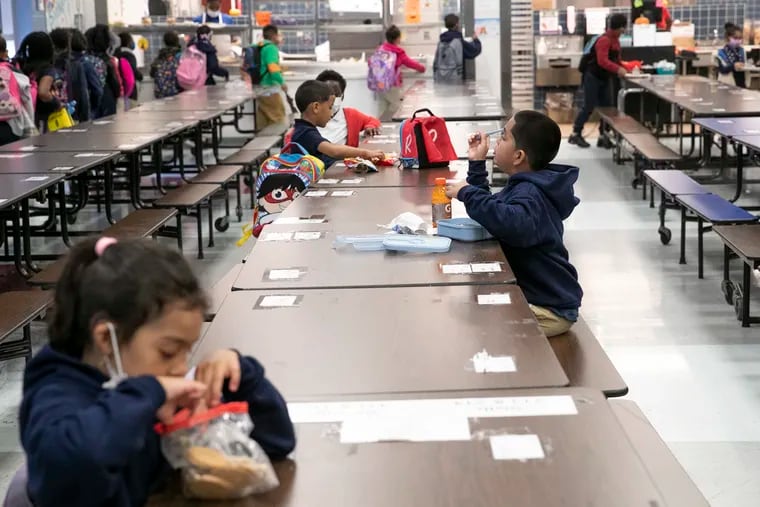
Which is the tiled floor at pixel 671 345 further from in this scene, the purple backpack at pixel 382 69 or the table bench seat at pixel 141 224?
→ the purple backpack at pixel 382 69

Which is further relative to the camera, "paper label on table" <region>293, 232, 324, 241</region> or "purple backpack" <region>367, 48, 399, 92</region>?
"purple backpack" <region>367, 48, 399, 92</region>

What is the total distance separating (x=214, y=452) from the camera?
1486 millimetres

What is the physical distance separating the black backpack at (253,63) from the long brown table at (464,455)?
32.6 ft

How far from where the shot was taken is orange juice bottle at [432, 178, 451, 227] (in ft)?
11.4

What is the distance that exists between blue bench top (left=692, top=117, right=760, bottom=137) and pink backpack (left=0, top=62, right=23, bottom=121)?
4644 mm

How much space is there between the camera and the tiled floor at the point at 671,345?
3.57 m

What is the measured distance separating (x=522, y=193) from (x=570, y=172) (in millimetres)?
220

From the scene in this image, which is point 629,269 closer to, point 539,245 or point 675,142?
point 539,245

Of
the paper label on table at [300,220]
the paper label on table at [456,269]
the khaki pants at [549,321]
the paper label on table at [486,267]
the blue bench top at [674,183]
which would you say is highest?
the paper label on table at [300,220]

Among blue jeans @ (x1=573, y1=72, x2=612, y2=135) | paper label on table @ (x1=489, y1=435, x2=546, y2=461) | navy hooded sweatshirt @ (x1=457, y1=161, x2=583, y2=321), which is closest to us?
paper label on table @ (x1=489, y1=435, x2=546, y2=461)

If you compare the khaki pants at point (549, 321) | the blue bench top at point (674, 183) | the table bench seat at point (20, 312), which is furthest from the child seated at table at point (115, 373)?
the blue bench top at point (674, 183)

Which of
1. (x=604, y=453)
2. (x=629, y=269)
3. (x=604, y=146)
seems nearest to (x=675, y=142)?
(x=604, y=146)

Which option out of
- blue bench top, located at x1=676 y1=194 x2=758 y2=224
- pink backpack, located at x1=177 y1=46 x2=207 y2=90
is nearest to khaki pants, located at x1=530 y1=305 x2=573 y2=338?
blue bench top, located at x1=676 y1=194 x2=758 y2=224

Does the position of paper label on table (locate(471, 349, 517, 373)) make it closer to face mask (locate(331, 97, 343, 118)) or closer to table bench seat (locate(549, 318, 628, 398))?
table bench seat (locate(549, 318, 628, 398))
